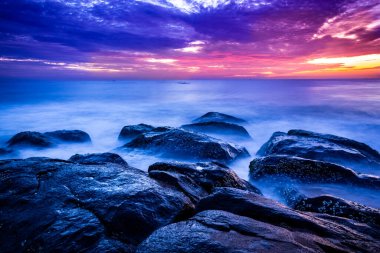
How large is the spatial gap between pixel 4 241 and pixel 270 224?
2.72 m

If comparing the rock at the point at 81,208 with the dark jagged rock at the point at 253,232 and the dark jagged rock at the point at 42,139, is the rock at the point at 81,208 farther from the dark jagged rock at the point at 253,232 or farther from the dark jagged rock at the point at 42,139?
the dark jagged rock at the point at 42,139

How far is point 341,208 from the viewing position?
13.2 feet

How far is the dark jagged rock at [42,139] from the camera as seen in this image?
990 centimetres

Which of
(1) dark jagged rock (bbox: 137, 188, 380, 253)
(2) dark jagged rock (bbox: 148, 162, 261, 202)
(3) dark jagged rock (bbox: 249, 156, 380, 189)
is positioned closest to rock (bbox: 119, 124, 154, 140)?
(3) dark jagged rock (bbox: 249, 156, 380, 189)

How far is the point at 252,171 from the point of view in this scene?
6.57 meters

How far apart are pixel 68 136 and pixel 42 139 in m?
1.02

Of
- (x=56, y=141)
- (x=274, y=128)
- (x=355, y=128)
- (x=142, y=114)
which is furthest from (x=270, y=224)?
(x=142, y=114)

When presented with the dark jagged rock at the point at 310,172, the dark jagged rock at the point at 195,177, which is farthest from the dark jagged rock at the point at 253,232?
the dark jagged rock at the point at 310,172

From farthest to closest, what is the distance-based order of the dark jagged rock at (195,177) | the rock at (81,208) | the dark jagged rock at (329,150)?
1. the dark jagged rock at (329,150)
2. the dark jagged rock at (195,177)
3. the rock at (81,208)

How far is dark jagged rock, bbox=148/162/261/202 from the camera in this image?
395cm

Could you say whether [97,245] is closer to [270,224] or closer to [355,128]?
[270,224]

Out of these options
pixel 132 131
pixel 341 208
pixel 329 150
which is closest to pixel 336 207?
pixel 341 208

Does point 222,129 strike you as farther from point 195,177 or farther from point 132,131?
point 195,177

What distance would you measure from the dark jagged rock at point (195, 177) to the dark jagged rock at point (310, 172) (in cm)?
109
